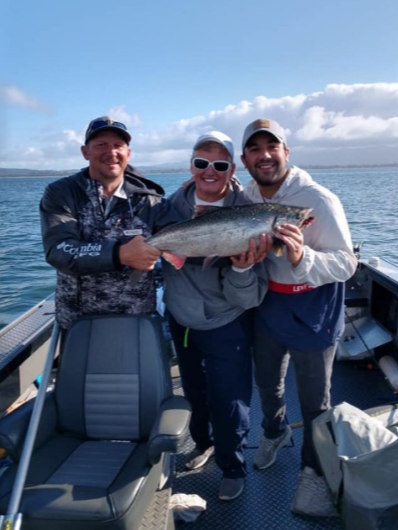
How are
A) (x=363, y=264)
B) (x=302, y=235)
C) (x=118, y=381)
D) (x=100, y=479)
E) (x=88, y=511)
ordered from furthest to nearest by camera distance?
(x=363, y=264) < (x=118, y=381) < (x=302, y=235) < (x=100, y=479) < (x=88, y=511)

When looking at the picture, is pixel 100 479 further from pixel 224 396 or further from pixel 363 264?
pixel 363 264

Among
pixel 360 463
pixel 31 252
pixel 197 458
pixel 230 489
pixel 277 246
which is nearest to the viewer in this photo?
pixel 360 463

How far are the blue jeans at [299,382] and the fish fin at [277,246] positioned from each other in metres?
0.69

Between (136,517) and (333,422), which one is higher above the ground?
(333,422)

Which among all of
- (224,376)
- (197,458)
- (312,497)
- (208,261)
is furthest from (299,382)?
(197,458)

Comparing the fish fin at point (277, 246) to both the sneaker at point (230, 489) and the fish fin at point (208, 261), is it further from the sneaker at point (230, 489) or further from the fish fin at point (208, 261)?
the sneaker at point (230, 489)

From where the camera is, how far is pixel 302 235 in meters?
2.71

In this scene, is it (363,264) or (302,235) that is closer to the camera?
(302,235)

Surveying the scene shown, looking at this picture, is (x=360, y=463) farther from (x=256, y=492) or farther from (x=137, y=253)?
(x=137, y=253)

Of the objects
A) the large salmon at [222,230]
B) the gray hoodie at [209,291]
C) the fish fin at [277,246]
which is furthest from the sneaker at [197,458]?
the fish fin at [277,246]

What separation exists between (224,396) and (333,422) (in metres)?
0.74

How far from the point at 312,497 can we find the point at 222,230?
1.89 meters

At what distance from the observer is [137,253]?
2.69m

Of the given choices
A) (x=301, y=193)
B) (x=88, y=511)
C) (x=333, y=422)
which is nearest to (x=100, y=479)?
(x=88, y=511)
